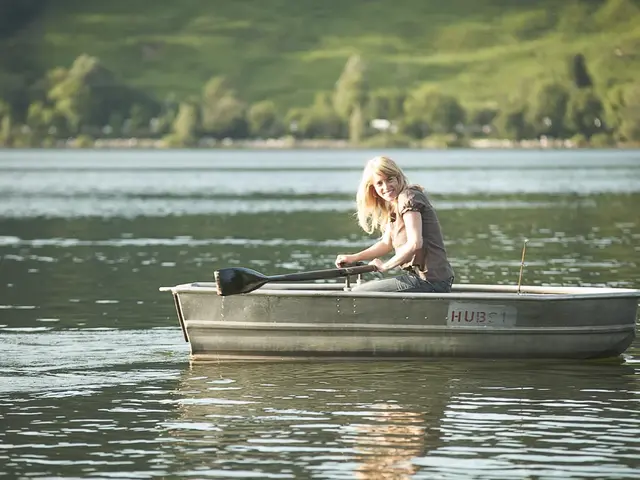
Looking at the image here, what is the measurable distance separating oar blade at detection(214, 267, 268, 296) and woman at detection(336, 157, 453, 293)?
3.30 feet

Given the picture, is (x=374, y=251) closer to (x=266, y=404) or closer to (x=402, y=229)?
(x=402, y=229)

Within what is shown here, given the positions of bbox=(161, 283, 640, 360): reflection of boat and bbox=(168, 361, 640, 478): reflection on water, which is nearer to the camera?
bbox=(168, 361, 640, 478): reflection on water

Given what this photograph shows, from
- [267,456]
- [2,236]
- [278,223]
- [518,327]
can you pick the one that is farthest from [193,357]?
[278,223]

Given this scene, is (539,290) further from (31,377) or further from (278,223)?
(278,223)

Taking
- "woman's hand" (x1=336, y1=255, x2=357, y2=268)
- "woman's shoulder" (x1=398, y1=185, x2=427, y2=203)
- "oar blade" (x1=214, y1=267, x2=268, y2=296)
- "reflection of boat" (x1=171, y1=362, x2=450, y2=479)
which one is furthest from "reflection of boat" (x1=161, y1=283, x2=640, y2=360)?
"woman's shoulder" (x1=398, y1=185, x2=427, y2=203)

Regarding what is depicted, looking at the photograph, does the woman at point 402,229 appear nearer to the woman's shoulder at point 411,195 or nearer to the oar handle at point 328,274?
the woman's shoulder at point 411,195

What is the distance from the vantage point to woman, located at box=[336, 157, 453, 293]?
57.0ft

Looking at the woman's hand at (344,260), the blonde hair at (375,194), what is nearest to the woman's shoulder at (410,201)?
the blonde hair at (375,194)

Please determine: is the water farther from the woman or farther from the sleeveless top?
the sleeveless top

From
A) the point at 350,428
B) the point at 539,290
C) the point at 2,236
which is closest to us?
the point at 350,428

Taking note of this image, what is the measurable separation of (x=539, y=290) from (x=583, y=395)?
10.2 feet

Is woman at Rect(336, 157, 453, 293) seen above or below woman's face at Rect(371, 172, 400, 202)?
below

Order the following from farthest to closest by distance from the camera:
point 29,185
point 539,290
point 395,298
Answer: point 29,185 < point 539,290 < point 395,298

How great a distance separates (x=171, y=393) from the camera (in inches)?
651
